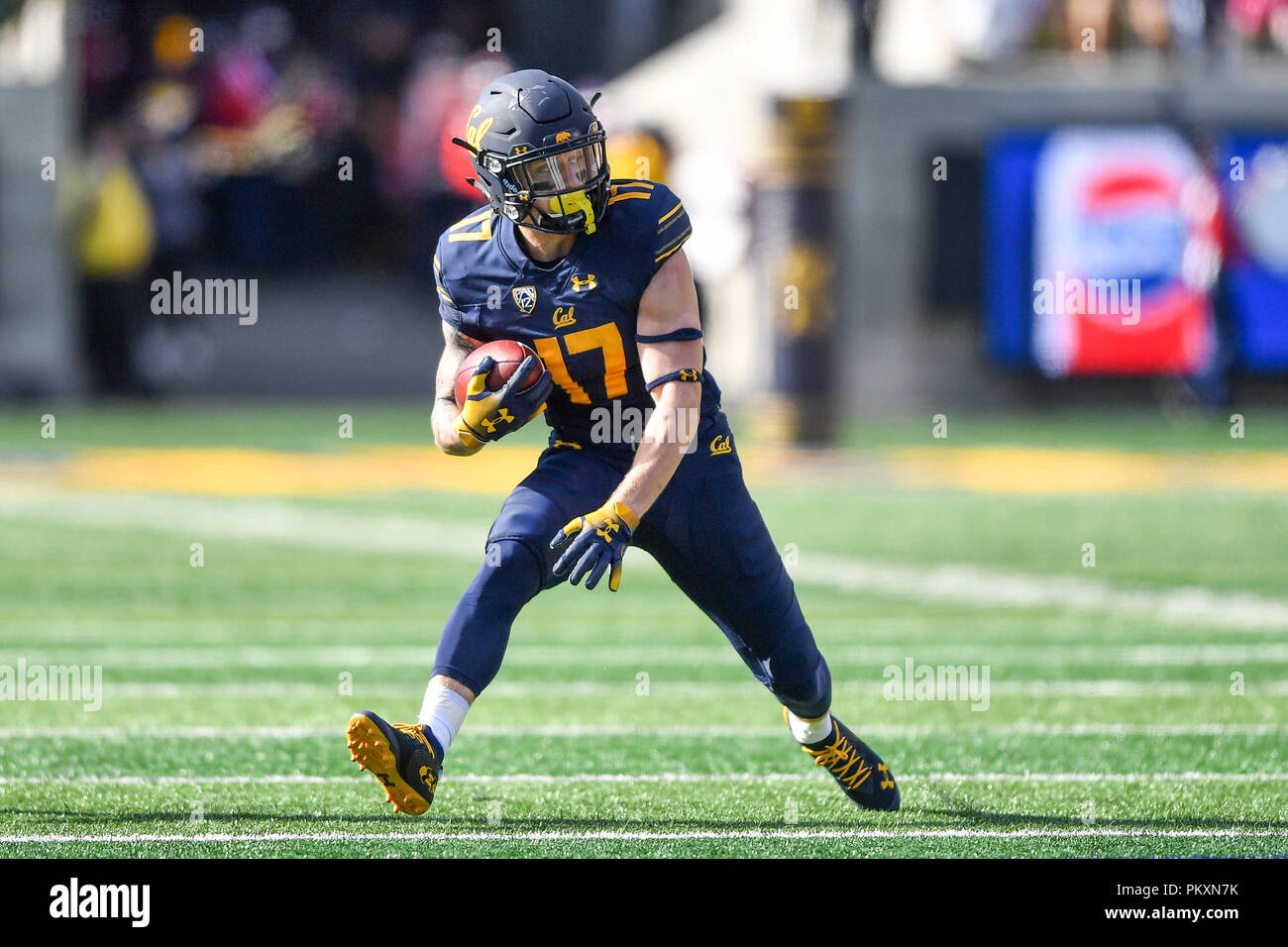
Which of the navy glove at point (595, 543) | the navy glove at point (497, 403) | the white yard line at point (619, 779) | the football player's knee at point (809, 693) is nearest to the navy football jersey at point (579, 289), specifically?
the navy glove at point (497, 403)

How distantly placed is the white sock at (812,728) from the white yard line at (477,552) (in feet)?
13.3

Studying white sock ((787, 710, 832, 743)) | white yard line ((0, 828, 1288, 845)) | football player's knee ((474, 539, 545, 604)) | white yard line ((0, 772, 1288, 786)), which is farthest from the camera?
white yard line ((0, 772, 1288, 786))

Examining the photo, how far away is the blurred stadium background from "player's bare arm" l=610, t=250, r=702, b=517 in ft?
2.96

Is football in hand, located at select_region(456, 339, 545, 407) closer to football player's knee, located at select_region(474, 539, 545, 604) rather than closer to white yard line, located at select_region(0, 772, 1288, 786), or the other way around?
football player's knee, located at select_region(474, 539, 545, 604)

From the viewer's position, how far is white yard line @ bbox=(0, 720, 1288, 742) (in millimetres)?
6664

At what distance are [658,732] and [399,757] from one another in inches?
86.7

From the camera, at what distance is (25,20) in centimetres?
1983

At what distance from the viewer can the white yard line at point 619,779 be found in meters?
5.86

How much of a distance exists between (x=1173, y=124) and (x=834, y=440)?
17.5 ft

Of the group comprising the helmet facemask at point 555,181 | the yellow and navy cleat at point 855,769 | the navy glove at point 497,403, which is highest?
the helmet facemask at point 555,181

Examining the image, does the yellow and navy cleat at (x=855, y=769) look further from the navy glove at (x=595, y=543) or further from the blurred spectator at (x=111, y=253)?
the blurred spectator at (x=111, y=253)

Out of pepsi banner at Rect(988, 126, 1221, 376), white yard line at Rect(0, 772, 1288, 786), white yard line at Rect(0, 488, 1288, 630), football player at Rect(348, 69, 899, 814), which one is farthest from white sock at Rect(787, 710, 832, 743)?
pepsi banner at Rect(988, 126, 1221, 376)

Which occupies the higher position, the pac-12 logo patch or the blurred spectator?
the blurred spectator
